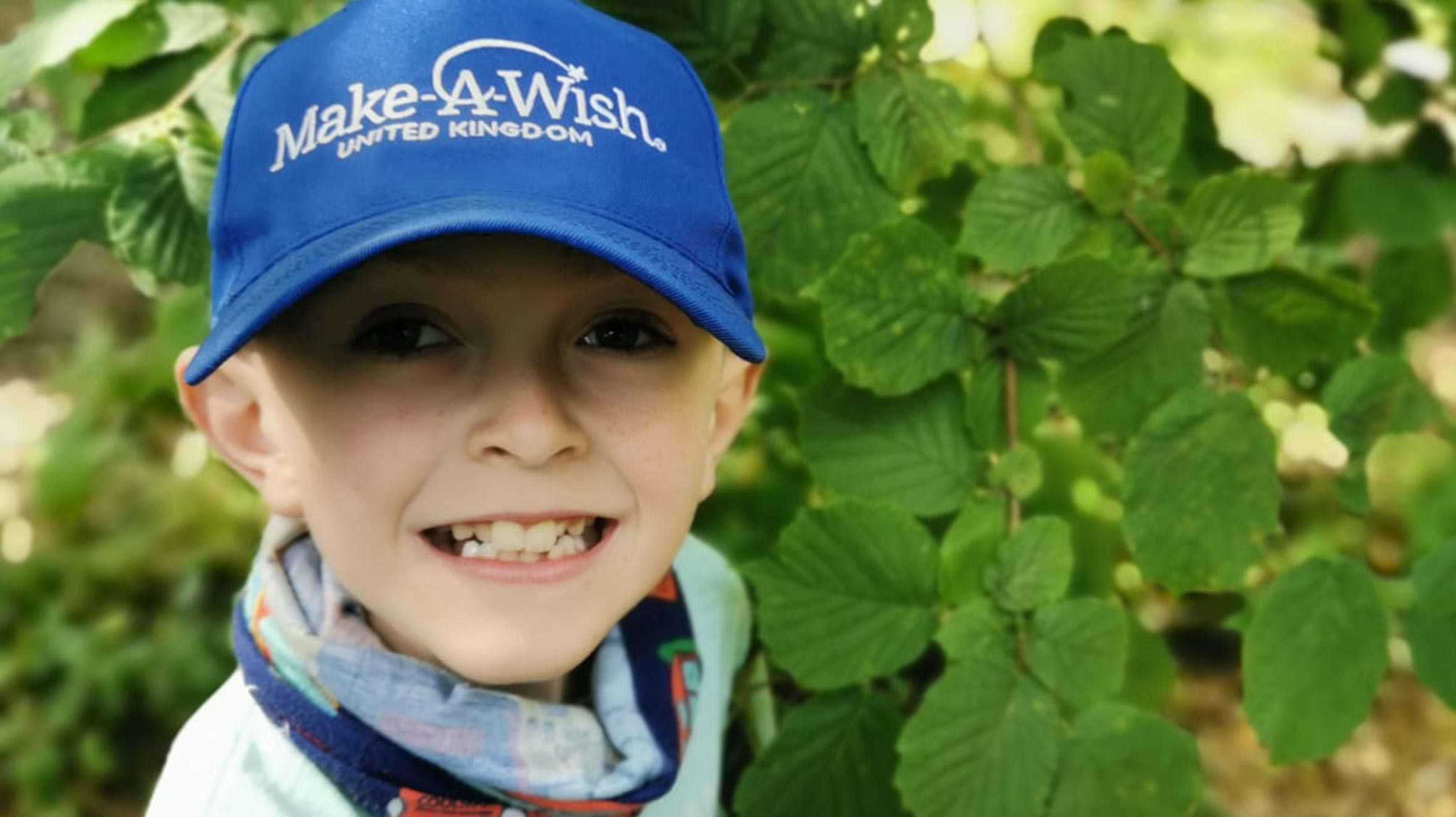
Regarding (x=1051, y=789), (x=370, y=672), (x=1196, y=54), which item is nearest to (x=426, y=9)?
(x=370, y=672)

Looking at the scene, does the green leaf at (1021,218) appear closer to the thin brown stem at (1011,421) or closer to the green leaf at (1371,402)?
the thin brown stem at (1011,421)

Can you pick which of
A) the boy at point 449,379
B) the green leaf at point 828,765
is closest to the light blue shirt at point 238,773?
the boy at point 449,379

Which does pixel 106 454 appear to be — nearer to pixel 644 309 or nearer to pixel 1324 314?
pixel 644 309

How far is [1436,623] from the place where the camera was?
1.09 metres

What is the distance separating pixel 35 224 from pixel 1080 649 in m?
0.83

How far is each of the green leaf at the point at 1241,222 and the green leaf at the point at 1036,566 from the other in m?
Answer: 0.24

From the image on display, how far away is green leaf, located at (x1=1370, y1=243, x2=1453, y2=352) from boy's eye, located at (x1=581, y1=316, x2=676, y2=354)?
1027 millimetres

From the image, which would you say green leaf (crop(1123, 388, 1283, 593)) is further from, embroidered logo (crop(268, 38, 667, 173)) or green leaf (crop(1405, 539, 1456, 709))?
embroidered logo (crop(268, 38, 667, 173))

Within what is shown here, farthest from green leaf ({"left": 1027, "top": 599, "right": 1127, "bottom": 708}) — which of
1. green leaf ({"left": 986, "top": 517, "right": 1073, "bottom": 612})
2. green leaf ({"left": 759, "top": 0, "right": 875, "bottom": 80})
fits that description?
green leaf ({"left": 759, "top": 0, "right": 875, "bottom": 80})

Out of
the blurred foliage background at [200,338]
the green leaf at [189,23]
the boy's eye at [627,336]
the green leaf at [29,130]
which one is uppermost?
the green leaf at [189,23]

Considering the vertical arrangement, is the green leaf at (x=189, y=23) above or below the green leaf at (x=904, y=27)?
below

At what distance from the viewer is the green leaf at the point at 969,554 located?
3.57ft

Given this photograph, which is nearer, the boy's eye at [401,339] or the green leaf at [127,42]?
the boy's eye at [401,339]

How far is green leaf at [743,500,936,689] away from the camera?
110cm
